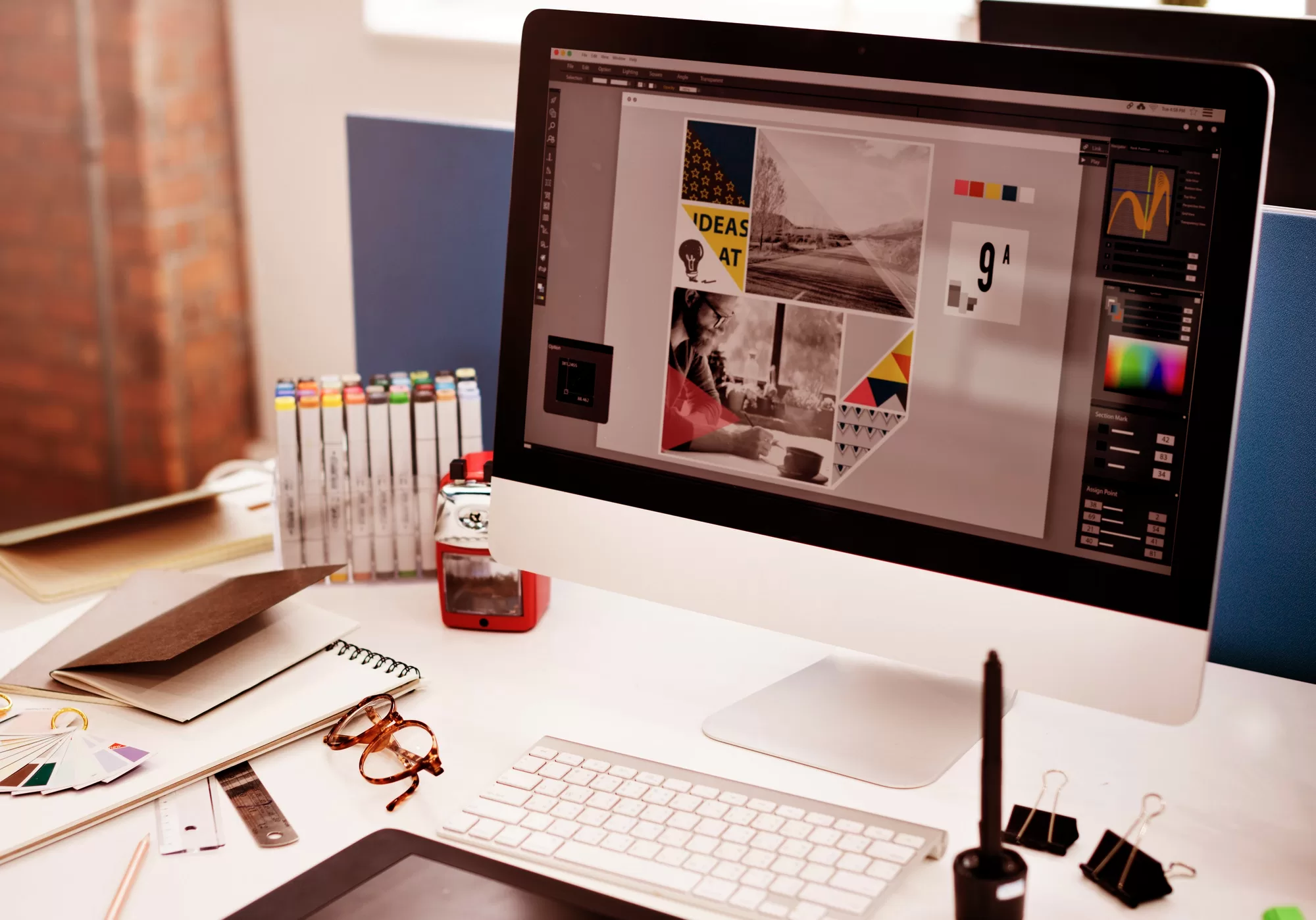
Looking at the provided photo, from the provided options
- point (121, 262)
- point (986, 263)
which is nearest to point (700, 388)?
point (986, 263)

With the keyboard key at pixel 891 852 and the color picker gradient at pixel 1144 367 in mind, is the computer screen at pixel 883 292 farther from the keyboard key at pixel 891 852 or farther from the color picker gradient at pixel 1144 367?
the keyboard key at pixel 891 852

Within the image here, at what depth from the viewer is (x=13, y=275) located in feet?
9.29

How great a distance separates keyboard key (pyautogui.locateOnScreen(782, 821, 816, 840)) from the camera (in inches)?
29.6

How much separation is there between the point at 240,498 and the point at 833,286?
0.81 metres

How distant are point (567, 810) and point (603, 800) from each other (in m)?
0.02

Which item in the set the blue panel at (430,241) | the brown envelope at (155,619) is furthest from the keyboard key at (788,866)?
the blue panel at (430,241)

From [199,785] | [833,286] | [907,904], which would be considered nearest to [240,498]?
[199,785]

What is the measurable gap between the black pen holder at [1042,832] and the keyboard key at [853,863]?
4.1 inches

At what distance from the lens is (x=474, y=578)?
3.52 feet

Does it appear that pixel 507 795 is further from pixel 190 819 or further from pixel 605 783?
pixel 190 819

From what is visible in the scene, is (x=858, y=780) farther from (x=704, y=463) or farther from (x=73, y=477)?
(x=73, y=477)

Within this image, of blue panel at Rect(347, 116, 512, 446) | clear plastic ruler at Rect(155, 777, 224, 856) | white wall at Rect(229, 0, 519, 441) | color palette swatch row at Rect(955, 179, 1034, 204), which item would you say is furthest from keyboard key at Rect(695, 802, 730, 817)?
white wall at Rect(229, 0, 519, 441)

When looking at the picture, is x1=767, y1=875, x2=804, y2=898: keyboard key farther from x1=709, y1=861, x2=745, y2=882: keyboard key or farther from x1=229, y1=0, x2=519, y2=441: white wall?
x1=229, y1=0, x2=519, y2=441: white wall

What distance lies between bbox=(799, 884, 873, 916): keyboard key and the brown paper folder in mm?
469
